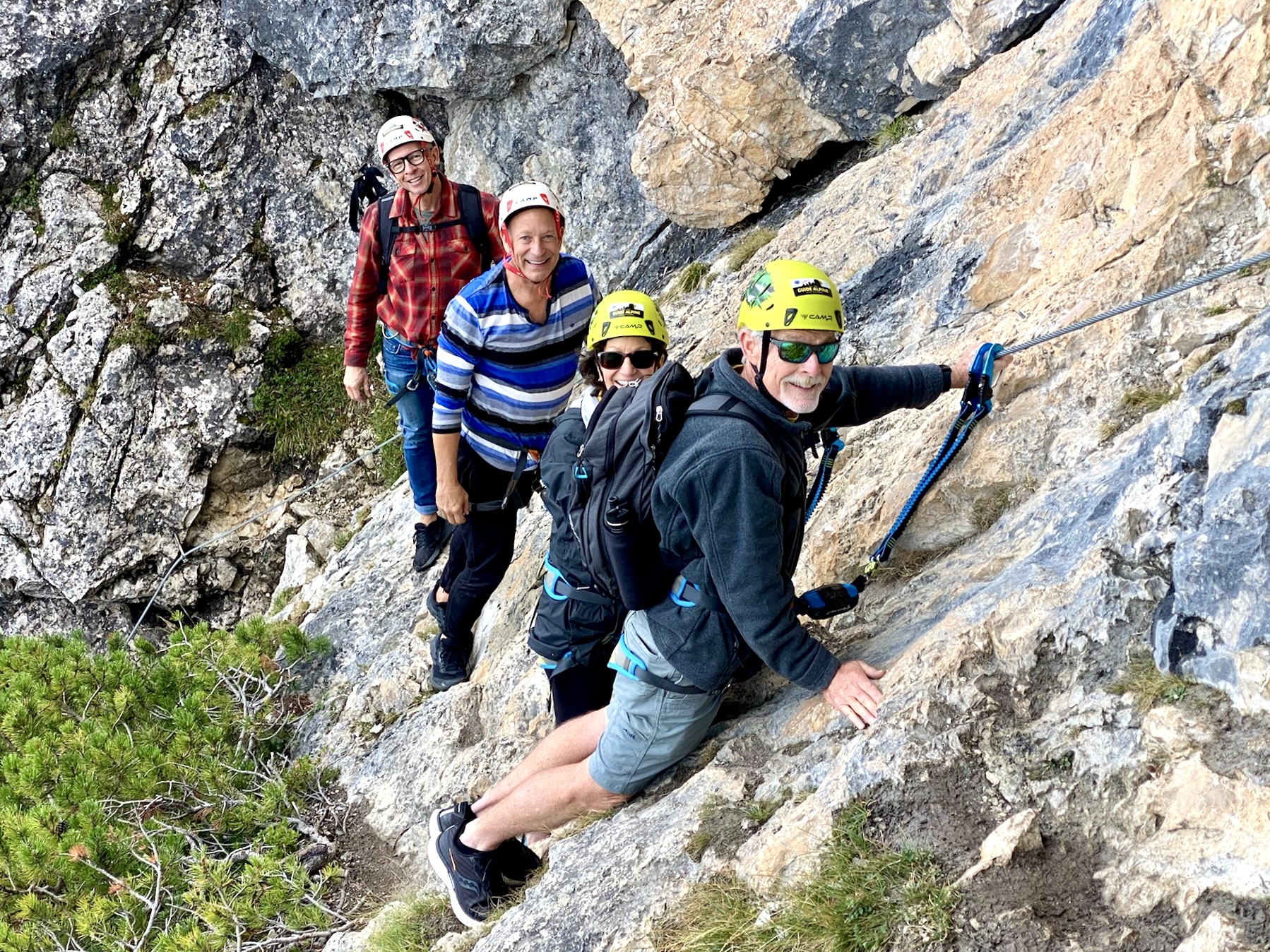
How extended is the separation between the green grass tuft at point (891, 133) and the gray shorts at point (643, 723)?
631cm

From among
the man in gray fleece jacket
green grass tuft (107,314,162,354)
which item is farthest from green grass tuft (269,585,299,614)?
the man in gray fleece jacket

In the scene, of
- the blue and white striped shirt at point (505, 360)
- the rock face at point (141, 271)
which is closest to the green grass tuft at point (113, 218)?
the rock face at point (141, 271)

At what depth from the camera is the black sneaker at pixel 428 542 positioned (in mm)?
9352

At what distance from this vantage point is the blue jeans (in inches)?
306

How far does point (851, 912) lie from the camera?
11.5ft

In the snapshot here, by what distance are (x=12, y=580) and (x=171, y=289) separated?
4788 mm

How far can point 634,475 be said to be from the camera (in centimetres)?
416

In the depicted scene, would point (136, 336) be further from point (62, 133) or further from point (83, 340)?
point (62, 133)

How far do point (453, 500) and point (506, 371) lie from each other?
0.99 meters

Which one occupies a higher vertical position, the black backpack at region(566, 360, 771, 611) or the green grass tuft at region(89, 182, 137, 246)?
the green grass tuft at region(89, 182, 137, 246)

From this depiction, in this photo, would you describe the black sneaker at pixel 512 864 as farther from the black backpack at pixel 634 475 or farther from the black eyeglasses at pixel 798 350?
the black eyeglasses at pixel 798 350

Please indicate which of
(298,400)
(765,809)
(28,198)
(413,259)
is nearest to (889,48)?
(413,259)

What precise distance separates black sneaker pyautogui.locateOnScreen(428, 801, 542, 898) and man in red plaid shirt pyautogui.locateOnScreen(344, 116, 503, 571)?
2.61 m

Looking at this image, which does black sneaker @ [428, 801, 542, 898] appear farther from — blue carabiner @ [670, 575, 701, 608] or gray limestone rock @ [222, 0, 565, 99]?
gray limestone rock @ [222, 0, 565, 99]
